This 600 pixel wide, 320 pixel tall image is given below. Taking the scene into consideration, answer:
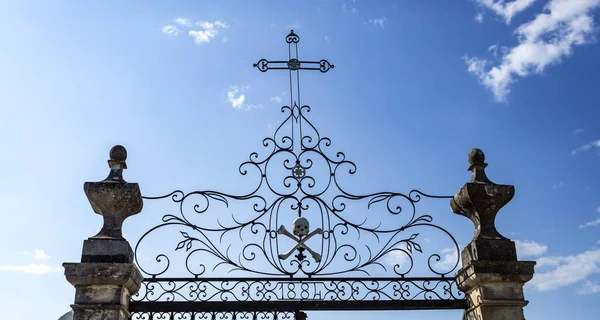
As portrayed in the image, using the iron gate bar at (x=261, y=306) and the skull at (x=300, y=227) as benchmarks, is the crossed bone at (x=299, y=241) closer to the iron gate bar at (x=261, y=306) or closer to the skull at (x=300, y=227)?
the skull at (x=300, y=227)

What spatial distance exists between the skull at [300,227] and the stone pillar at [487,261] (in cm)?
171

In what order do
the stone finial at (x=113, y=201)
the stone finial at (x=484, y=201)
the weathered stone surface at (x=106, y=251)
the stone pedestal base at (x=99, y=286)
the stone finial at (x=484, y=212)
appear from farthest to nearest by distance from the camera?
the stone finial at (x=484, y=201), the stone finial at (x=484, y=212), the stone finial at (x=113, y=201), the weathered stone surface at (x=106, y=251), the stone pedestal base at (x=99, y=286)

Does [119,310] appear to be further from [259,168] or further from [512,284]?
[512,284]

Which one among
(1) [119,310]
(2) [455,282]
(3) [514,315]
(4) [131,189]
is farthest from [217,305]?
(3) [514,315]

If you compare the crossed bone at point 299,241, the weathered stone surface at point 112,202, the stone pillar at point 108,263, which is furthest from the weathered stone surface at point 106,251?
the crossed bone at point 299,241

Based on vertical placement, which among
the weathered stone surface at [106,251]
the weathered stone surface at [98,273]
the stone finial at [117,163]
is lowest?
the weathered stone surface at [98,273]

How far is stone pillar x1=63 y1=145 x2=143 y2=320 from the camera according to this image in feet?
19.3

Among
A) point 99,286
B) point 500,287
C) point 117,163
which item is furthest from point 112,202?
point 500,287

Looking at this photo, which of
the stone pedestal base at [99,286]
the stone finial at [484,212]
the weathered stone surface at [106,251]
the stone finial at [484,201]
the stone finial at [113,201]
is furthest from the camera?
the stone finial at [484,201]

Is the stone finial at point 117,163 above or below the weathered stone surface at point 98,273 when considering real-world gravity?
above

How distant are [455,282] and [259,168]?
2.51m

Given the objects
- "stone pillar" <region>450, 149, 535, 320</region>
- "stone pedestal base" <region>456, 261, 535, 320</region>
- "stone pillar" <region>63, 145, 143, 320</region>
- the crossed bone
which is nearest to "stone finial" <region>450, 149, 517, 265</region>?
"stone pillar" <region>450, 149, 535, 320</region>

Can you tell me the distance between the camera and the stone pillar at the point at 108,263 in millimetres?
5875

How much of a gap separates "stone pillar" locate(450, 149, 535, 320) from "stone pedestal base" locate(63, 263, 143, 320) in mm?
3457
